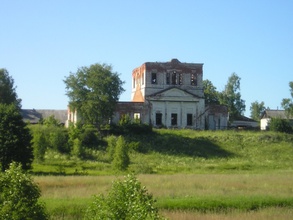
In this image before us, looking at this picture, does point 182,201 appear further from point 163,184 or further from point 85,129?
point 85,129

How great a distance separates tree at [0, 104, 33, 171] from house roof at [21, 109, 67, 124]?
1841 inches

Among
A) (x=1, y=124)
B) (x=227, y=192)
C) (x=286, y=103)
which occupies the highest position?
(x=286, y=103)

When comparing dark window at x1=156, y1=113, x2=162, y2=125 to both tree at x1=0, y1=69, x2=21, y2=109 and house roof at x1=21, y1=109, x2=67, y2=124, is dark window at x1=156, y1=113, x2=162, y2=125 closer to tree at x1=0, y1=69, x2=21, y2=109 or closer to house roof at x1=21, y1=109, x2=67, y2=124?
tree at x1=0, y1=69, x2=21, y2=109

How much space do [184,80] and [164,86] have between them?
114 inches

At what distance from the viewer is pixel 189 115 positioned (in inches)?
2589

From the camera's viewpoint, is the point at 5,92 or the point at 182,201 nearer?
the point at 182,201

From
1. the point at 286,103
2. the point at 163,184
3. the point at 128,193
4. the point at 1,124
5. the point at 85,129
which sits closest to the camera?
the point at 128,193

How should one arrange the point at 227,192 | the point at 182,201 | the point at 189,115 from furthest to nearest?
the point at 189,115
the point at 227,192
the point at 182,201

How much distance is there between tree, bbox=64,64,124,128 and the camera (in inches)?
2215

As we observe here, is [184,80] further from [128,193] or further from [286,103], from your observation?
[128,193]

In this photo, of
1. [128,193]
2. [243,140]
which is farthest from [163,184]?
[243,140]

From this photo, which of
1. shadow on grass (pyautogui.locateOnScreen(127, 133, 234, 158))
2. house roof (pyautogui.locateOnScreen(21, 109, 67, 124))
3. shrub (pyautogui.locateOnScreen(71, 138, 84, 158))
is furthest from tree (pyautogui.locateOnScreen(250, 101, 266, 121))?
shrub (pyautogui.locateOnScreen(71, 138, 84, 158))

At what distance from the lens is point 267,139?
58.2 metres

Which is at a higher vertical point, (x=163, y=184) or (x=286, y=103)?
(x=286, y=103)
